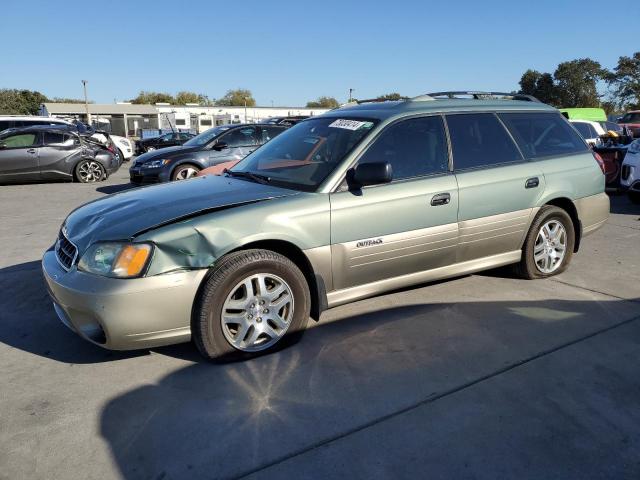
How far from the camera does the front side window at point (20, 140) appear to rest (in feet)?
41.6

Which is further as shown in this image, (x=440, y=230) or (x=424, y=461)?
(x=440, y=230)

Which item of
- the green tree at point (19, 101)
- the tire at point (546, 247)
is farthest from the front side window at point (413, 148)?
the green tree at point (19, 101)

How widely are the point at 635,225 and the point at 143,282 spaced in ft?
23.4

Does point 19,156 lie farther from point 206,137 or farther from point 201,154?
point 201,154

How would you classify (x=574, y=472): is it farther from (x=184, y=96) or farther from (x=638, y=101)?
(x=184, y=96)

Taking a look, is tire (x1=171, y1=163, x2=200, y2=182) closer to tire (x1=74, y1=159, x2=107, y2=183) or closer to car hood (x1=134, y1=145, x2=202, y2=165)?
car hood (x1=134, y1=145, x2=202, y2=165)

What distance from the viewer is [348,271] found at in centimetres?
364

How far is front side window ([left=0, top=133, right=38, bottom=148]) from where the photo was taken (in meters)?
12.7

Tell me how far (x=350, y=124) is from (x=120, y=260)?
205 centimetres

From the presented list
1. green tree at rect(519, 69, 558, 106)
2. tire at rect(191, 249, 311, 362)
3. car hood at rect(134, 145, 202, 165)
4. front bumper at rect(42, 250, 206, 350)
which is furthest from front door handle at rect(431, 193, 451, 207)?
green tree at rect(519, 69, 558, 106)

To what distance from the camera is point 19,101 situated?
73562 millimetres

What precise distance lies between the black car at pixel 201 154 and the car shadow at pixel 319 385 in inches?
287

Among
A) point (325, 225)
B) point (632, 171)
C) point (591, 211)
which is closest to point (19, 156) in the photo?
point (325, 225)

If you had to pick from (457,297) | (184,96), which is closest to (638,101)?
(457,297)
